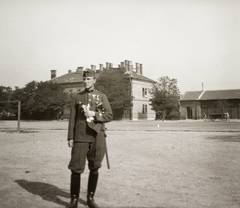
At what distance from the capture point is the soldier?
12.7 ft

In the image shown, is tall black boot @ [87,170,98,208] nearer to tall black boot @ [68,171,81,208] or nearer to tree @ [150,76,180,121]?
tall black boot @ [68,171,81,208]

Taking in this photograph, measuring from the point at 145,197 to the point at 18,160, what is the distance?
4.80m

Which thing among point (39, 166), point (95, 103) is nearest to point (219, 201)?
point (95, 103)

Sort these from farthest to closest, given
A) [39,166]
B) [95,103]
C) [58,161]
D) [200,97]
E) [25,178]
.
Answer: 1. [200,97]
2. [58,161]
3. [39,166]
4. [25,178]
5. [95,103]

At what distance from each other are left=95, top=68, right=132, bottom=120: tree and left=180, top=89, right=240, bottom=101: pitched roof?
18976 millimetres

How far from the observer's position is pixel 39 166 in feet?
22.5

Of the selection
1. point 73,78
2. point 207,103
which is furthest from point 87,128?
point 73,78

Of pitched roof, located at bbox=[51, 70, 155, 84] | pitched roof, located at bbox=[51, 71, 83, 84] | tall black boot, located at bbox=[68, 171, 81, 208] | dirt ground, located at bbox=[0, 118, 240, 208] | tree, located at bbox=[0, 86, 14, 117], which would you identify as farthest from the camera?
pitched roof, located at bbox=[51, 71, 83, 84]

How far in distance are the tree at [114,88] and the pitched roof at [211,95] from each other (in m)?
19.0

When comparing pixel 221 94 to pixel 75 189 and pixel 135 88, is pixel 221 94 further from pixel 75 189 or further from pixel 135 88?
pixel 75 189

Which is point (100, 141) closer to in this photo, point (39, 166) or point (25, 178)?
point (25, 178)

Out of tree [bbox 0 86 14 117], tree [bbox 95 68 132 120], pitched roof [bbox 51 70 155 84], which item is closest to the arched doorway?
pitched roof [bbox 51 70 155 84]

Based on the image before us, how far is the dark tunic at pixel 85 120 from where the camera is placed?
391 centimetres

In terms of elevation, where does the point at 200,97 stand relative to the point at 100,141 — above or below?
above
